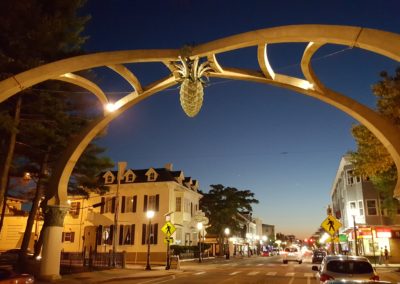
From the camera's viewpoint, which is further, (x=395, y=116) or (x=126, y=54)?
(x=395, y=116)

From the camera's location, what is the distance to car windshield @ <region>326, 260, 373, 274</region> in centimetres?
1178

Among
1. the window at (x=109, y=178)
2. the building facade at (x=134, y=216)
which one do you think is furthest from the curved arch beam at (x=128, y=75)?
the window at (x=109, y=178)

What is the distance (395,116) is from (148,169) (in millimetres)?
35075

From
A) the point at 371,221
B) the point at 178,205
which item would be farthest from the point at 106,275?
the point at 371,221

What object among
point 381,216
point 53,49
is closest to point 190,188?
point 381,216

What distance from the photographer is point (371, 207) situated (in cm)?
4859

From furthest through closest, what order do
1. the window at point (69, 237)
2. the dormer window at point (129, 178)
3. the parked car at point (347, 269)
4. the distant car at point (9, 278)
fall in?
the dormer window at point (129, 178) → the window at point (69, 237) → the distant car at point (9, 278) → the parked car at point (347, 269)

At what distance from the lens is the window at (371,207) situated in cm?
4812

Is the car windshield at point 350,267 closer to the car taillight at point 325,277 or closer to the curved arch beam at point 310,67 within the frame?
the car taillight at point 325,277

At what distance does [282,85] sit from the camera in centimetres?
1795

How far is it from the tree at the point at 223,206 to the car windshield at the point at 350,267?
51891 millimetres

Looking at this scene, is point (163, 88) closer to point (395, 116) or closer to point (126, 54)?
point (126, 54)

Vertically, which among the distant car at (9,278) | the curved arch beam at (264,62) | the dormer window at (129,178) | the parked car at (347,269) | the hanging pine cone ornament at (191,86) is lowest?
the distant car at (9,278)

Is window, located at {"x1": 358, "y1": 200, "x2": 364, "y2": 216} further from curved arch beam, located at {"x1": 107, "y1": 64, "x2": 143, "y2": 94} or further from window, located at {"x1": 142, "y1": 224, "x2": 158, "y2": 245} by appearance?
curved arch beam, located at {"x1": 107, "y1": 64, "x2": 143, "y2": 94}
